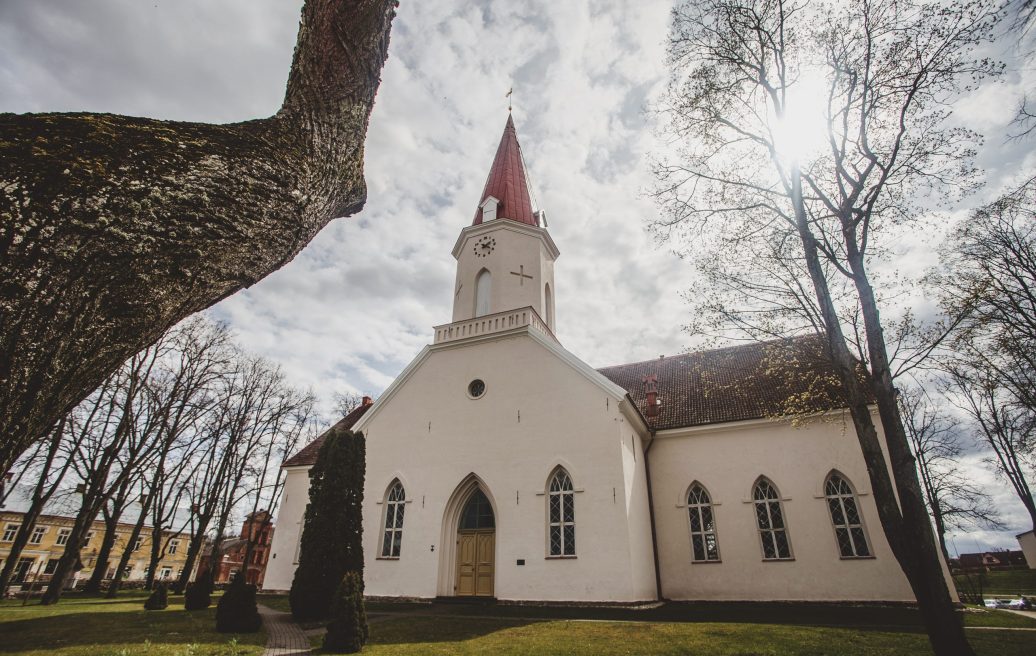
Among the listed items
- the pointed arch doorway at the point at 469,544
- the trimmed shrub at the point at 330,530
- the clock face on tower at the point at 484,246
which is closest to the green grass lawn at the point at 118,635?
the trimmed shrub at the point at 330,530

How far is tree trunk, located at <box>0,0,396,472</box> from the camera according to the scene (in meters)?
1.71

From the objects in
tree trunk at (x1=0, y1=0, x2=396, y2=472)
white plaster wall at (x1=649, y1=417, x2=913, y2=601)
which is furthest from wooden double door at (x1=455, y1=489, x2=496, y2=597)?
tree trunk at (x1=0, y1=0, x2=396, y2=472)

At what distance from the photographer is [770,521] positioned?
16234 millimetres

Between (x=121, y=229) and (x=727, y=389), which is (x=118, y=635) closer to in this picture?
(x=121, y=229)

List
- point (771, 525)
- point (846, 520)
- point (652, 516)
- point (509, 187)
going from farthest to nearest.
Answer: point (509, 187)
point (652, 516)
point (771, 525)
point (846, 520)

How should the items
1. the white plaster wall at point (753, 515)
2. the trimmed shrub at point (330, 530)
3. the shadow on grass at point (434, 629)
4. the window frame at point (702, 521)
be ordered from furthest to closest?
the window frame at point (702, 521)
the white plaster wall at point (753, 515)
the trimmed shrub at point (330, 530)
the shadow on grass at point (434, 629)

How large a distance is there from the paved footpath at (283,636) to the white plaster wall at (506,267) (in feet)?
35.8

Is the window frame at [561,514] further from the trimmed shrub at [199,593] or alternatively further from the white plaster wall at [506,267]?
the trimmed shrub at [199,593]

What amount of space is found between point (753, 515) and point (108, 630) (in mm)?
17473

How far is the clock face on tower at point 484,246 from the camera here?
792 inches

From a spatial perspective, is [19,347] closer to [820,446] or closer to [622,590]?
[622,590]

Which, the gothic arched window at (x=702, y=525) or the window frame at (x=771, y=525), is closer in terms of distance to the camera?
the window frame at (x=771, y=525)

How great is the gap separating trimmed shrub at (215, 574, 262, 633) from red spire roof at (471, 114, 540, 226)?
48.7ft

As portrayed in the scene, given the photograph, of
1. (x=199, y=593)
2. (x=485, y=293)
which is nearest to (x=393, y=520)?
(x=199, y=593)
